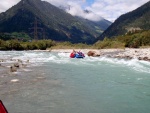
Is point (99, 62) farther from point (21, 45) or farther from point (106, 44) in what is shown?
point (21, 45)

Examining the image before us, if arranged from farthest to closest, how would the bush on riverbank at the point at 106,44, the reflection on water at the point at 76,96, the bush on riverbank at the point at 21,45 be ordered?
the bush on riverbank at the point at 21,45 < the bush on riverbank at the point at 106,44 < the reflection on water at the point at 76,96

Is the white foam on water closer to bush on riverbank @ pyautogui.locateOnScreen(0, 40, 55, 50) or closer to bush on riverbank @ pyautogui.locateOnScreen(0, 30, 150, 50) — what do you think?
bush on riverbank @ pyautogui.locateOnScreen(0, 30, 150, 50)

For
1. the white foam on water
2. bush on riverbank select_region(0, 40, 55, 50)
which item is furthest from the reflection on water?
bush on riverbank select_region(0, 40, 55, 50)

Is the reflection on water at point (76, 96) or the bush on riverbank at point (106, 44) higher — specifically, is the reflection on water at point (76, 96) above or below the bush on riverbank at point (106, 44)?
below

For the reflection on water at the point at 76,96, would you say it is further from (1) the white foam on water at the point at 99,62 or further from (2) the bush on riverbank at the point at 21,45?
(2) the bush on riverbank at the point at 21,45

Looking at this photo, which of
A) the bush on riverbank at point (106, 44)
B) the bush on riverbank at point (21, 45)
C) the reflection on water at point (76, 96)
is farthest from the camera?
the bush on riverbank at point (21, 45)

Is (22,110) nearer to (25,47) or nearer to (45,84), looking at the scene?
(45,84)

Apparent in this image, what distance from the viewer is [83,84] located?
24.0 m

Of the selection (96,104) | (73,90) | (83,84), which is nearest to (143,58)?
(83,84)

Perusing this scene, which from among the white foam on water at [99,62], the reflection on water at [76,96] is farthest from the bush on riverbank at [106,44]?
the reflection on water at [76,96]

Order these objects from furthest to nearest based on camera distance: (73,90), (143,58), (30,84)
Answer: (143,58)
(30,84)
(73,90)

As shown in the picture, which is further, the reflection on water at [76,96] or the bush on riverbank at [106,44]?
the bush on riverbank at [106,44]

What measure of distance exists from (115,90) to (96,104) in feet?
16.5

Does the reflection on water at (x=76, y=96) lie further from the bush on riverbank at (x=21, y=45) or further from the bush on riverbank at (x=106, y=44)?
the bush on riverbank at (x=21, y=45)
